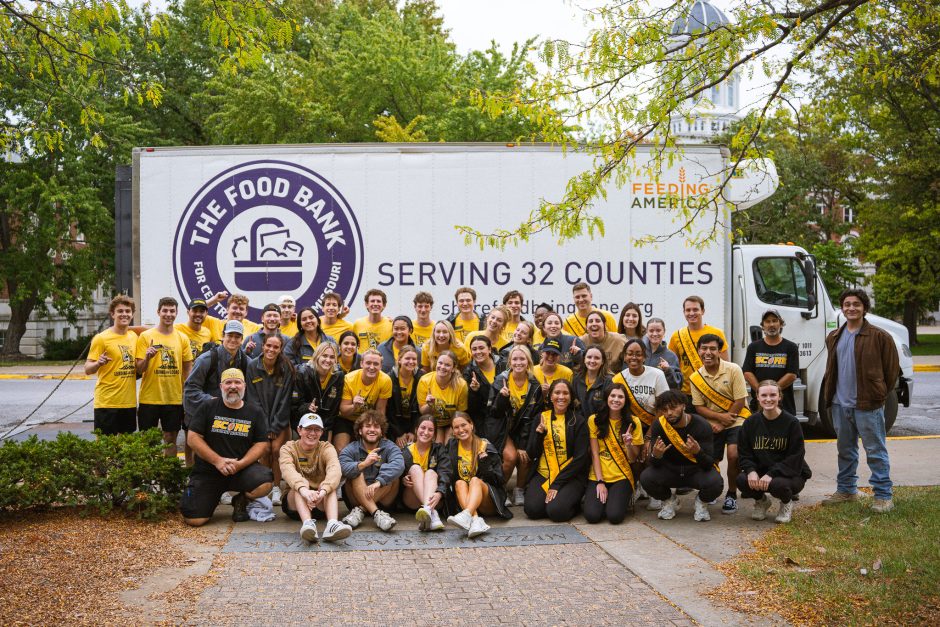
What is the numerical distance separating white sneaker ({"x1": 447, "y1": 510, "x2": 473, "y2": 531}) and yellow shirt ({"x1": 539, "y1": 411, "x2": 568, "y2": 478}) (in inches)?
39.4

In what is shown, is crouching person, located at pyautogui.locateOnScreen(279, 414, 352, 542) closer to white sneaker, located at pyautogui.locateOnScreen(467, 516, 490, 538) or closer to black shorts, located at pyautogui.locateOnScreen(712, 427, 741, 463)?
white sneaker, located at pyautogui.locateOnScreen(467, 516, 490, 538)

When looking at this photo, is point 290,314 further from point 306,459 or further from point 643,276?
point 643,276

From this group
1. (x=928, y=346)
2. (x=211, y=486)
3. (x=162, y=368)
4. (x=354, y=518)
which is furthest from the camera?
(x=928, y=346)

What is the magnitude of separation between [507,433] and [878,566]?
3458mm

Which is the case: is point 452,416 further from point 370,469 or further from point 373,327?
point 373,327

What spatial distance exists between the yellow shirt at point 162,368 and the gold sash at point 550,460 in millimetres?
3696

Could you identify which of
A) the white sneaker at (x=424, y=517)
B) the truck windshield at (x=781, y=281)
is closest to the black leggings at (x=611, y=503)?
the white sneaker at (x=424, y=517)

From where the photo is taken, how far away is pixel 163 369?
9.32 m

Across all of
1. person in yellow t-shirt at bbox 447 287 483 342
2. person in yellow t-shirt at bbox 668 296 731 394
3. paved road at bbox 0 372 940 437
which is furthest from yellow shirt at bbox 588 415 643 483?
paved road at bbox 0 372 940 437

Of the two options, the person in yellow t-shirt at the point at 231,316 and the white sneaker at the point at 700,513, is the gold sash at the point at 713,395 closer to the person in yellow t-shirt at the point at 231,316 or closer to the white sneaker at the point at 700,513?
the white sneaker at the point at 700,513

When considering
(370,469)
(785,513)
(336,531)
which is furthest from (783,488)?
(336,531)

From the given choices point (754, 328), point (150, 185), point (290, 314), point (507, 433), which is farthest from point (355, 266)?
point (754, 328)

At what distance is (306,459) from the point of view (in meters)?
7.93

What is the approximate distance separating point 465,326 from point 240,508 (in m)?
3.22
